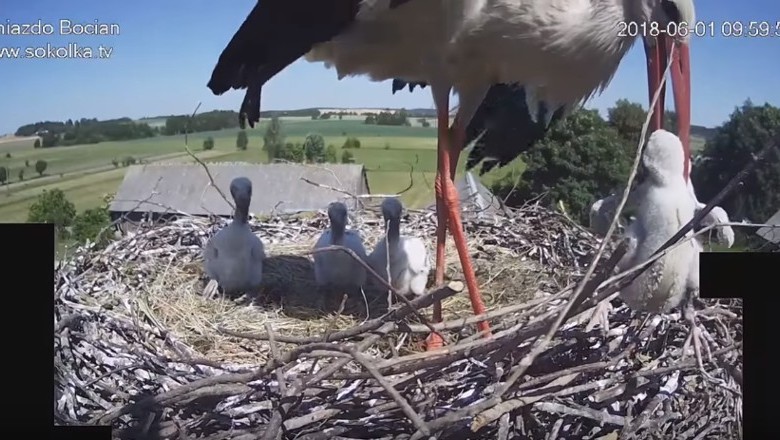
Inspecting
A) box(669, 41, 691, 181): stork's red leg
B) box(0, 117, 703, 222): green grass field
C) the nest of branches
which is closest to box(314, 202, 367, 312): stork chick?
the nest of branches

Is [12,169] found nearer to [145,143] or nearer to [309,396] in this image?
[145,143]

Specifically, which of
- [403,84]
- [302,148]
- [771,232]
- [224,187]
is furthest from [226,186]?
[771,232]

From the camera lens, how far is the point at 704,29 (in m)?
1.54

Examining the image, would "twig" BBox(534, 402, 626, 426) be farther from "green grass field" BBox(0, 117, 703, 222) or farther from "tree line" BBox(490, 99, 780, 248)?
"green grass field" BBox(0, 117, 703, 222)

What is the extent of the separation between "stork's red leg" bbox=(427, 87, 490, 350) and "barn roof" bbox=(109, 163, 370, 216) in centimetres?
19

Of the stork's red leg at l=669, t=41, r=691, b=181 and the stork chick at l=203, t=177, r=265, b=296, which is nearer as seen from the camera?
the stork's red leg at l=669, t=41, r=691, b=181

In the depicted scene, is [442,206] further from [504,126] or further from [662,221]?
[662,221]

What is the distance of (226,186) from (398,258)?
372mm

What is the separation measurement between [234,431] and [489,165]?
725 millimetres

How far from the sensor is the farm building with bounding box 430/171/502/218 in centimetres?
174

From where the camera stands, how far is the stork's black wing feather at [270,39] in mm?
1532

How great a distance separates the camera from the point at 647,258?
153 cm

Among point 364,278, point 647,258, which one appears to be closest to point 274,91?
point 364,278

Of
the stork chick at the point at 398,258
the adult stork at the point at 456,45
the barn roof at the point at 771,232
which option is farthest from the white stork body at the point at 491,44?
the barn roof at the point at 771,232
